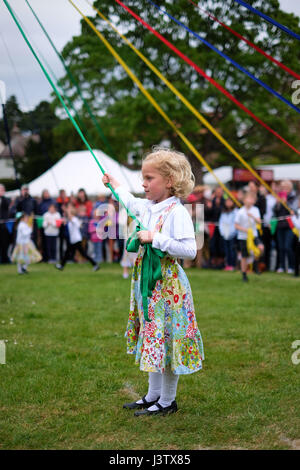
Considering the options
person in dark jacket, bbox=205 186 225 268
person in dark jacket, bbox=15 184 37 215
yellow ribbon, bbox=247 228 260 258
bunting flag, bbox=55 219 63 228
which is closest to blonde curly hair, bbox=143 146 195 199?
yellow ribbon, bbox=247 228 260 258

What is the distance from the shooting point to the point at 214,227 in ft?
45.1

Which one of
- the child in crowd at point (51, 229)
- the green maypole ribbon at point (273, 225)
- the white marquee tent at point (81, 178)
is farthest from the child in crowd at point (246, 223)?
the white marquee tent at point (81, 178)

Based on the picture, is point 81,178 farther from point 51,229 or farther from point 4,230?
point 4,230

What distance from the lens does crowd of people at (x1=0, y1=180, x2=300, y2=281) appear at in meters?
11.1

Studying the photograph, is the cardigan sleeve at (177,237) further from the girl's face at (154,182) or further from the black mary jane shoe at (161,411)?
the black mary jane shoe at (161,411)

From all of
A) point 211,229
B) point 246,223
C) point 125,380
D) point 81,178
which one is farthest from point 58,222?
point 125,380

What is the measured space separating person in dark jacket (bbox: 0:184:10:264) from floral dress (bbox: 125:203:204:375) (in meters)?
11.6

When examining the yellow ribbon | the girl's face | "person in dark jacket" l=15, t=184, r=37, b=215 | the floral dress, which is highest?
"person in dark jacket" l=15, t=184, r=37, b=215

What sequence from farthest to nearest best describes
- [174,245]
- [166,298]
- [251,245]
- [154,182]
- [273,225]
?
[273,225] < [251,245] < [154,182] < [166,298] < [174,245]

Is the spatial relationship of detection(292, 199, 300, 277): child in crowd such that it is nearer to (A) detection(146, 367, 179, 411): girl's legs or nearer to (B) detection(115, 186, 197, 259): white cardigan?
(B) detection(115, 186, 197, 259): white cardigan

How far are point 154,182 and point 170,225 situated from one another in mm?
321

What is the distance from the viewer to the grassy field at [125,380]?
10.6 ft

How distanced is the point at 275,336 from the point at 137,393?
2218 millimetres
